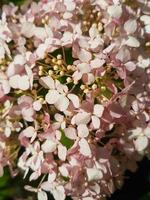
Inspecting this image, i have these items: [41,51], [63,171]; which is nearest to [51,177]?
[63,171]

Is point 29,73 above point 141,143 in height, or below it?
above

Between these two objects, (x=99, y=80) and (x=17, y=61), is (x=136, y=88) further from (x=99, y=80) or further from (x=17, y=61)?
(x=17, y=61)

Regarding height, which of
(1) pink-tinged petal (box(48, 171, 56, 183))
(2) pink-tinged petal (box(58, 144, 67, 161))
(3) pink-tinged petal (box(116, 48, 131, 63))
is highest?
(3) pink-tinged petal (box(116, 48, 131, 63))

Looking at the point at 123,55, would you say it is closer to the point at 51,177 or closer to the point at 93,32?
the point at 93,32

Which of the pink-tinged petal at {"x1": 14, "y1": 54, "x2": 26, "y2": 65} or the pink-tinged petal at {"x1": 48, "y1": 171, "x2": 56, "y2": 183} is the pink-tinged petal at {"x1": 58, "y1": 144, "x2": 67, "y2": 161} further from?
the pink-tinged petal at {"x1": 14, "y1": 54, "x2": 26, "y2": 65}

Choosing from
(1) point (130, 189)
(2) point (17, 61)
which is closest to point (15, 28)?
(2) point (17, 61)

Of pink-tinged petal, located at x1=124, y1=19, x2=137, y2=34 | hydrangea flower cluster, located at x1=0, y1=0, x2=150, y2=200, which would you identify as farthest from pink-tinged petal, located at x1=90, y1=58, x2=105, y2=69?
pink-tinged petal, located at x1=124, y1=19, x2=137, y2=34

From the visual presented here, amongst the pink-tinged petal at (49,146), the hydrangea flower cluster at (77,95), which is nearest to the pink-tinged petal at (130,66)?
the hydrangea flower cluster at (77,95)
